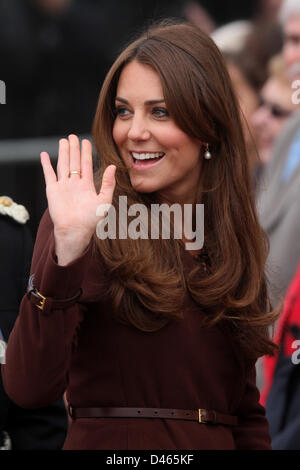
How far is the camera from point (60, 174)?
2426mm

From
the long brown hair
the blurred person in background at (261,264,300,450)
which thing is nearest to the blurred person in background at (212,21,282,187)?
the blurred person in background at (261,264,300,450)

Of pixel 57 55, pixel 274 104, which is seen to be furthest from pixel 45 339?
pixel 57 55

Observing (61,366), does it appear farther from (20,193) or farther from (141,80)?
(20,193)

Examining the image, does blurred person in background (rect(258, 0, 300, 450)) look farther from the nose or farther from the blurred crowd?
the nose

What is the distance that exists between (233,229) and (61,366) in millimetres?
765

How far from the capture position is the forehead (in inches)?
104

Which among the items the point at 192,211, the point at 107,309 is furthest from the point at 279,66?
the point at 107,309

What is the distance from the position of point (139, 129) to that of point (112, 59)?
13.5 ft

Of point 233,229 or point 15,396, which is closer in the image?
point 15,396

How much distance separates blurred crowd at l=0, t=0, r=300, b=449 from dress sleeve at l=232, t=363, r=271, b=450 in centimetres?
182

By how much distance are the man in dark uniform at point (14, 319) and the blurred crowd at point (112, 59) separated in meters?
1.97

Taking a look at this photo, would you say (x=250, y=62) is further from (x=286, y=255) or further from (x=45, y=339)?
(x=45, y=339)

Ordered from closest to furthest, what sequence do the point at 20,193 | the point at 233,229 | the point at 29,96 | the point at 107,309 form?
the point at 107,309 < the point at 233,229 < the point at 20,193 < the point at 29,96

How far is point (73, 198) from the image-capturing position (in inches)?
93.6
